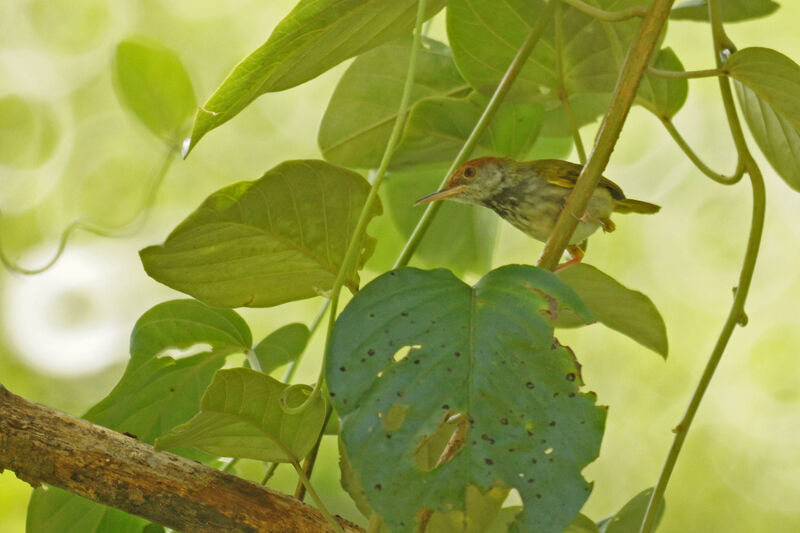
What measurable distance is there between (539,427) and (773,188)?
455cm

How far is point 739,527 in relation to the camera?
481 cm

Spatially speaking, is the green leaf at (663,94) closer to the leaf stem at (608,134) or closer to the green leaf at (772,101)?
the green leaf at (772,101)

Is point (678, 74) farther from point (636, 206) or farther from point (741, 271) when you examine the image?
point (636, 206)

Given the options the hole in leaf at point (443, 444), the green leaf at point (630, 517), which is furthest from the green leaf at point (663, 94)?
the hole in leaf at point (443, 444)

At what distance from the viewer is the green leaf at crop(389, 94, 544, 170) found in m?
1.61

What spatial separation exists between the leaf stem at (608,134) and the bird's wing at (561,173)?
0.73 m

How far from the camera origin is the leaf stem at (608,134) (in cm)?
100

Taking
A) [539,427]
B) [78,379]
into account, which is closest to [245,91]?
[539,427]

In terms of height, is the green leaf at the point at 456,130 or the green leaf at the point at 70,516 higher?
the green leaf at the point at 456,130

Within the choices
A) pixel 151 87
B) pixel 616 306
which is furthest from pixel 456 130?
pixel 151 87

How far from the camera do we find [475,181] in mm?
1854

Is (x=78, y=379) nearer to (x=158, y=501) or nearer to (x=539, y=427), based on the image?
(x=158, y=501)

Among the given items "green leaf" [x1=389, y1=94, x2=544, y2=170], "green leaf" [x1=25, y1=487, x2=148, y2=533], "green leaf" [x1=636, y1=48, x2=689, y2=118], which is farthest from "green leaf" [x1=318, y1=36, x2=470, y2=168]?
"green leaf" [x1=25, y1=487, x2=148, y2=533]

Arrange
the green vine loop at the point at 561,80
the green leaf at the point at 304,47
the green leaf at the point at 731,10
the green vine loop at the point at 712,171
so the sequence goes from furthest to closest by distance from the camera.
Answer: the green leaf at the point at 731,10, the green vine loop at the point at 561,80, the green vine loop at the point at 712,171, the green leaf at the point at 304,47
